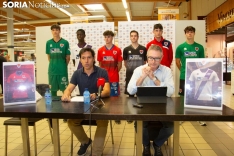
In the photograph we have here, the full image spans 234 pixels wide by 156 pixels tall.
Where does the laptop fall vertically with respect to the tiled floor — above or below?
above

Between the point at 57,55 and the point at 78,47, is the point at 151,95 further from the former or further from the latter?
the point at 78,47

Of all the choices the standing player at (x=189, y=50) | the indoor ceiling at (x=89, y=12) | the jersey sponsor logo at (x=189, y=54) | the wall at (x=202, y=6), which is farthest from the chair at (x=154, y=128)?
the indoor ceiling at (x=89, y=12)

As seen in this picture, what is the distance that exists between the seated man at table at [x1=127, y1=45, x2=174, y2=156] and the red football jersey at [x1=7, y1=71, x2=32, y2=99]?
1.05m

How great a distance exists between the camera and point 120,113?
5.78ft

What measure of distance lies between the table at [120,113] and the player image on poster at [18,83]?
0.10 metres

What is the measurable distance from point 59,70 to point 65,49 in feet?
1.41

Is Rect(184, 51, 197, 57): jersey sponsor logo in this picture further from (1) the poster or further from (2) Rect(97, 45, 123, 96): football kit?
(1) the poster

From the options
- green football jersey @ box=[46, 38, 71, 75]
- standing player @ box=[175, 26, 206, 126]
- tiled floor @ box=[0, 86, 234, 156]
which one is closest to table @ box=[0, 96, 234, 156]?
tiled floor @ box=[0, 86, 234, 156]

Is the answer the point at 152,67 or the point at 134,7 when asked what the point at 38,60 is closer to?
the point at 152,67

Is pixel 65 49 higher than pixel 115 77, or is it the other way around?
pixel 65 49

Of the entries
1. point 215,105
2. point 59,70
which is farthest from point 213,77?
point 59,70

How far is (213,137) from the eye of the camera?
3.65 meters

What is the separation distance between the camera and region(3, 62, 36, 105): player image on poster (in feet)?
7.24

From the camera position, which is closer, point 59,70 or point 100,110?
point 100,110
